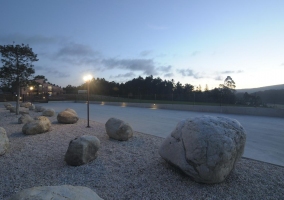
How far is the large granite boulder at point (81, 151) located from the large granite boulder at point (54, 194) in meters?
2.16

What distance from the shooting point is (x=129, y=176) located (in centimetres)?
373

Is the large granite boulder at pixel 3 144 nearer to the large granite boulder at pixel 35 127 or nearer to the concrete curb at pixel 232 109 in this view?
the large granite boulder at pixel 35 127

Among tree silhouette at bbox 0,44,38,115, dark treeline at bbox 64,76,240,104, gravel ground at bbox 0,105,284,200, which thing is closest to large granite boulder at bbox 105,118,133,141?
gravel ground at bbox 0,105,284,200

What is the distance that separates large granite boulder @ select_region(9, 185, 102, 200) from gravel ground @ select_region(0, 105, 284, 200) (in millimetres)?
1097

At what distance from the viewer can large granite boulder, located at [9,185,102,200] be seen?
180 cm

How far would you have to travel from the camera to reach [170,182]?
3484 millimetres

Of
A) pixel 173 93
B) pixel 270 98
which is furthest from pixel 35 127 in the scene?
pixel 173 93

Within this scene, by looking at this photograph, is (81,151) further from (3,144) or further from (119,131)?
(3,144)

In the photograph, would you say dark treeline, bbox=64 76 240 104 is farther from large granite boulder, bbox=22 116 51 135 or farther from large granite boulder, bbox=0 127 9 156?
large granite boulder, bbox=0 127 9 156

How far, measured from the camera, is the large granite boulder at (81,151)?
418cm

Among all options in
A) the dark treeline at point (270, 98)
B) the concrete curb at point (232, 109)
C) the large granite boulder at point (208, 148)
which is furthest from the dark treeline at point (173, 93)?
the large granite boulder at point (208, 148)

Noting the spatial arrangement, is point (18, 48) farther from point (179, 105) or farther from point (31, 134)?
point (179, 105)

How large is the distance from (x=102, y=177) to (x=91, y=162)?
80 cm

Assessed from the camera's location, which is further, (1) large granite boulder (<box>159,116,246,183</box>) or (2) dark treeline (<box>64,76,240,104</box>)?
(2) dark treeline (<box>64,76,240,104</box>)
